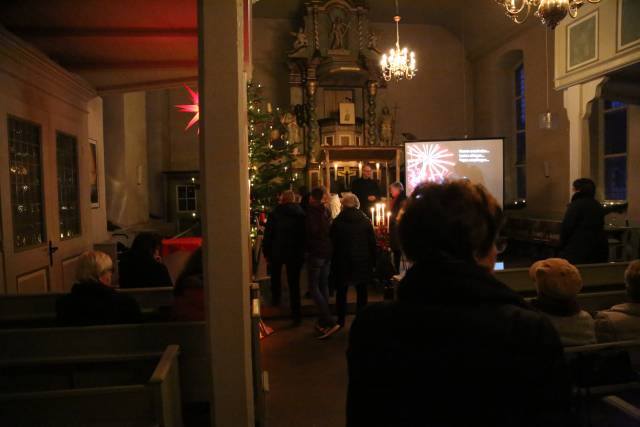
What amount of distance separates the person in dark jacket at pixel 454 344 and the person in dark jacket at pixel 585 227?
4.46 meters

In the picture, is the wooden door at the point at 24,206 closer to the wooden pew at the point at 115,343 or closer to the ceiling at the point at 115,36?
the ceiling at the point at 115,36

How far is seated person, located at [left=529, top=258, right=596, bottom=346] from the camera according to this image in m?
2.41

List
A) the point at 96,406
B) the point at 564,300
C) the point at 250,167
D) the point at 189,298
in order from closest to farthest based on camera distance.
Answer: the point at 96,406 < the point at 564,300 < the point at 189,298 < the point at 250,167

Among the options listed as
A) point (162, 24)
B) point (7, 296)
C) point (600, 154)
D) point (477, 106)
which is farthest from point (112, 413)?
point (477, 106)

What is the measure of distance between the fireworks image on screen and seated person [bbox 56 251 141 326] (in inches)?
296

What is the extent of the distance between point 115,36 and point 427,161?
6534 mm

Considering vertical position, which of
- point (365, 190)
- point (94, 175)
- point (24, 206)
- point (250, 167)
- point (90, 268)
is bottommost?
point (90, 268)

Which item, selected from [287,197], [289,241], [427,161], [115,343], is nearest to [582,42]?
[427,161]

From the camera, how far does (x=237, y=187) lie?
2283 mm

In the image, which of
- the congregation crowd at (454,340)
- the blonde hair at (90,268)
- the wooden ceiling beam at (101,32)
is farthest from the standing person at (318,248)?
the congregation crowd at (454,340)

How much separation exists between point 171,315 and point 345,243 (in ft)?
7.83

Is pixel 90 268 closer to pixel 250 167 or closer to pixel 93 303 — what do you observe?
pixel 93 303

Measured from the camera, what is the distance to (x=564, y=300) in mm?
2424

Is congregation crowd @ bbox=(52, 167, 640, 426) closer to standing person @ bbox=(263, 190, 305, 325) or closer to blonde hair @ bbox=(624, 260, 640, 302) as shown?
blonde hair @ bbox=(624, 260, 640, 302)
